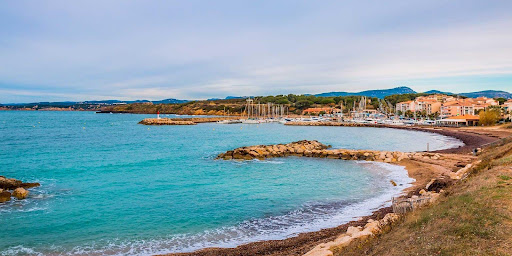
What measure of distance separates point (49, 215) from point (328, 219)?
12878mm

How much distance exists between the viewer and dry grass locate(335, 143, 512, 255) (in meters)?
7.12

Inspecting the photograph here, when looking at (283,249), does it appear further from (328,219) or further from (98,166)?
(98,166)

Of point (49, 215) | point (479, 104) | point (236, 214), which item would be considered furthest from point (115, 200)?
point (479, 104)

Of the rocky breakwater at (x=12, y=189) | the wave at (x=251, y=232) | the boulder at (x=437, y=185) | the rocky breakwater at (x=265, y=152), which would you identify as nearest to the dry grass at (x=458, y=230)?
the wave at (x=251, y=232)

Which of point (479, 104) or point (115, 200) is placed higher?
point (479, 104)

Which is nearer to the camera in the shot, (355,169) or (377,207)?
(377,207)

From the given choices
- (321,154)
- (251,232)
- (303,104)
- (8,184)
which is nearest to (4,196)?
(8,184)

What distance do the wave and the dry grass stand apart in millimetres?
4946

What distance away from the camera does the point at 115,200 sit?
1923 cm

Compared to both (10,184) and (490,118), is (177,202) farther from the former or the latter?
(490,118)

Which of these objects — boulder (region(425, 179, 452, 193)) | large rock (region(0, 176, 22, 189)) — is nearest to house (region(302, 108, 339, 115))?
boulder (region(425, 179, 452, 193))

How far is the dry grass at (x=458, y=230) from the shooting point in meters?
7.12

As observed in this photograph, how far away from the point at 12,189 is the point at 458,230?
23.2 m

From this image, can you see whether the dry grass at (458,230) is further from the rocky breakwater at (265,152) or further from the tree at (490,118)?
the tree at (490,118)
